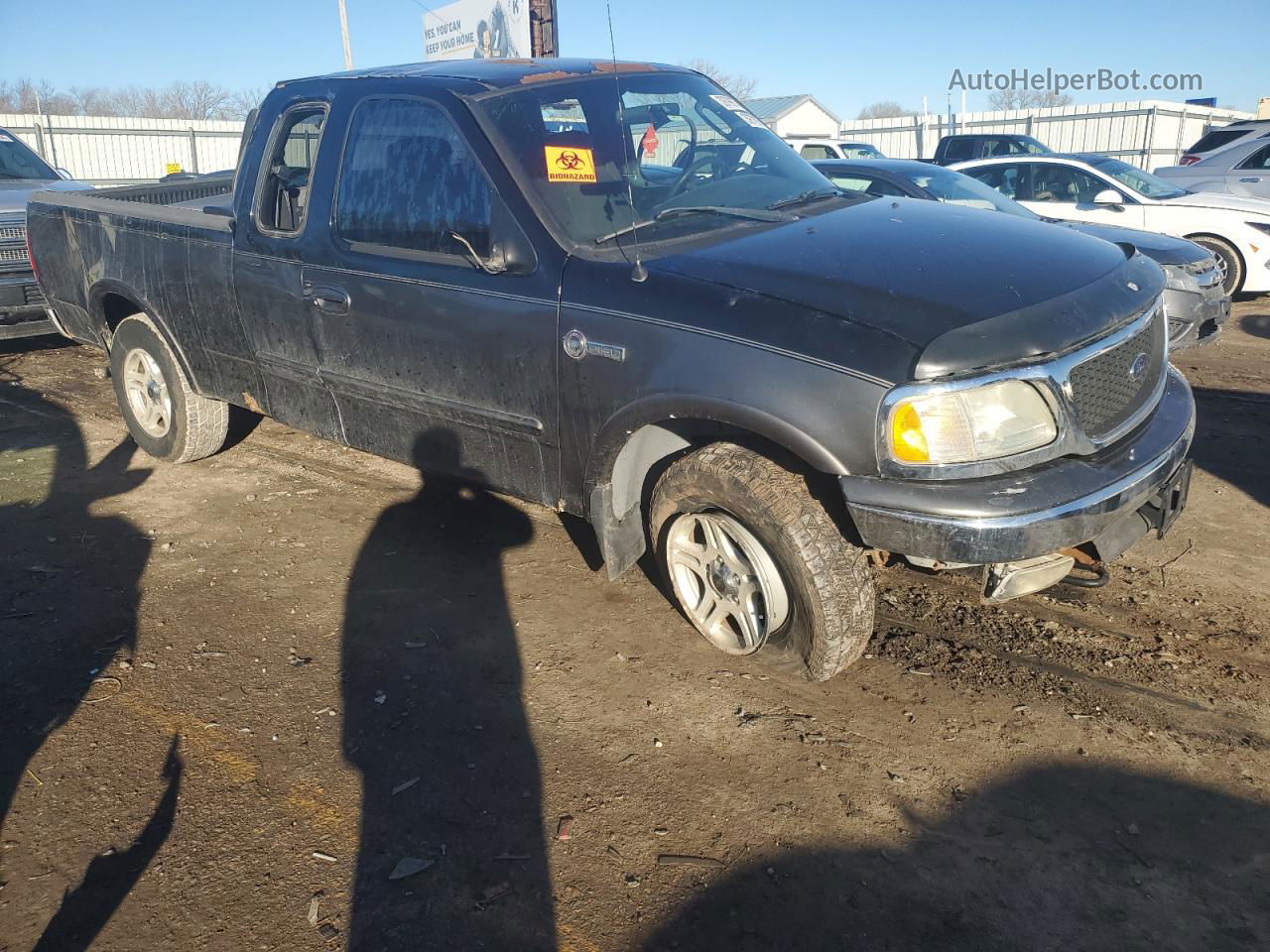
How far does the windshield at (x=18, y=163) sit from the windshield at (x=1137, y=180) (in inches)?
423

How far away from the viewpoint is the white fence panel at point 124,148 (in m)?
25.2

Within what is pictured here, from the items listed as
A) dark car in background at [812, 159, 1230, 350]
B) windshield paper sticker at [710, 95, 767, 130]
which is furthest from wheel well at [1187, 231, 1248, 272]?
windshield paper sticker at [710, 95, 767, 130]

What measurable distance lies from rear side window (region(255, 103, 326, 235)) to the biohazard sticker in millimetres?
1374

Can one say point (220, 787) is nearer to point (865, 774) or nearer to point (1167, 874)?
point (865, 774)

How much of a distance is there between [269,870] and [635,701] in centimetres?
125

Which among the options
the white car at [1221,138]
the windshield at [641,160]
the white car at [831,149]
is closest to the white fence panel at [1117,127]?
the white car at [831,149]

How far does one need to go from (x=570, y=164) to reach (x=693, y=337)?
101cm

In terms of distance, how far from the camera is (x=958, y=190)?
26.0 feet

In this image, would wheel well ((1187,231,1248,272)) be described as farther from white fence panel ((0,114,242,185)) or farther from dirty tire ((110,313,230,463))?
white fence panel ((0,114,242,185))

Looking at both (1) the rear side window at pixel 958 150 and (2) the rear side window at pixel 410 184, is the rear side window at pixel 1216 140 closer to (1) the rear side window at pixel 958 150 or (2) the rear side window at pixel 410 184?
(1) the rear side window at pixel 958 150

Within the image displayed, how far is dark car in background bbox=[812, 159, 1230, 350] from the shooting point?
21.7ft

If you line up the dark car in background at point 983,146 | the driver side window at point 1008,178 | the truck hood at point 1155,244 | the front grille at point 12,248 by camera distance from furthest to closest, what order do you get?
the dark car in background at point 983,146, the driver side window at point 1008,178, the front grille at point 12,248, the truck hood at point 1155,244

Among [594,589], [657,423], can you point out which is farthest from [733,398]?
[594,589]

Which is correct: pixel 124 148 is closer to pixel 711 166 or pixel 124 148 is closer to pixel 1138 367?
pixel 711 166
